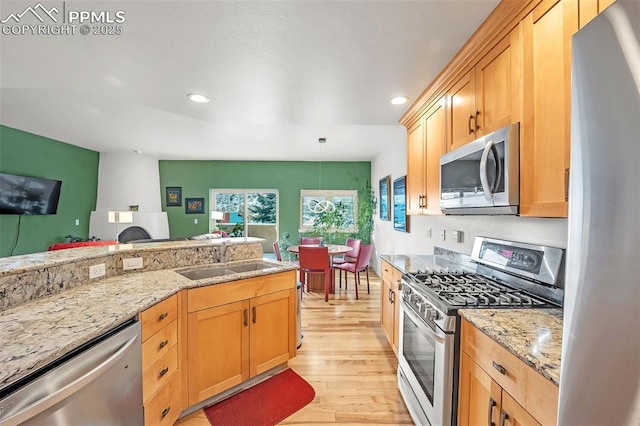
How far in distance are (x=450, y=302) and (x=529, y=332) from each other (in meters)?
0.35

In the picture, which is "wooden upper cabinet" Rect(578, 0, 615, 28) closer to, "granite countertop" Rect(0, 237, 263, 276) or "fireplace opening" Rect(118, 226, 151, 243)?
"granite countertop" Rect(0, 237, 263, 276)

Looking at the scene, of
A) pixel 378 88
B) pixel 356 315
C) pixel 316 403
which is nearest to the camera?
pixel 316 403

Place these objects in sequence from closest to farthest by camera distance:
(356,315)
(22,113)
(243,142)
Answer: (356,315), (22,113), (243,142)

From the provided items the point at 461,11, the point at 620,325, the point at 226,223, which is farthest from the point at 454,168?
the point at 226,223

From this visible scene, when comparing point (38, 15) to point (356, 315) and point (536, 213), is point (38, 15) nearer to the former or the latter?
point (536, 213)

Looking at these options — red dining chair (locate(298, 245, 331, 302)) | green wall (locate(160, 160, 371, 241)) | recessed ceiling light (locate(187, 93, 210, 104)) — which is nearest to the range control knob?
recessed ceiling light (locate(187, 93, 210, 104))

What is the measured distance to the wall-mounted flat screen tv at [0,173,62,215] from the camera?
14.3 feet

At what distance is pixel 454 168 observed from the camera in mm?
1755

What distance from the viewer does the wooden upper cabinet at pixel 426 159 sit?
2071mm

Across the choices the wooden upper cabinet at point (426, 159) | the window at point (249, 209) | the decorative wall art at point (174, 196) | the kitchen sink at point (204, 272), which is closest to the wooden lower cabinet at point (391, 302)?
the wooden upper cabinet at point (426, 159)

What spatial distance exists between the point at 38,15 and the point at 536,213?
8.65 feet

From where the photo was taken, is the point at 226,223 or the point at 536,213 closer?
the point at 536,213

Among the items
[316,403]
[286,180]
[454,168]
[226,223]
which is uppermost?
[286,180]

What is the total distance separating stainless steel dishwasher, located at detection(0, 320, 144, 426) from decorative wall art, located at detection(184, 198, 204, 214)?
5760mm
